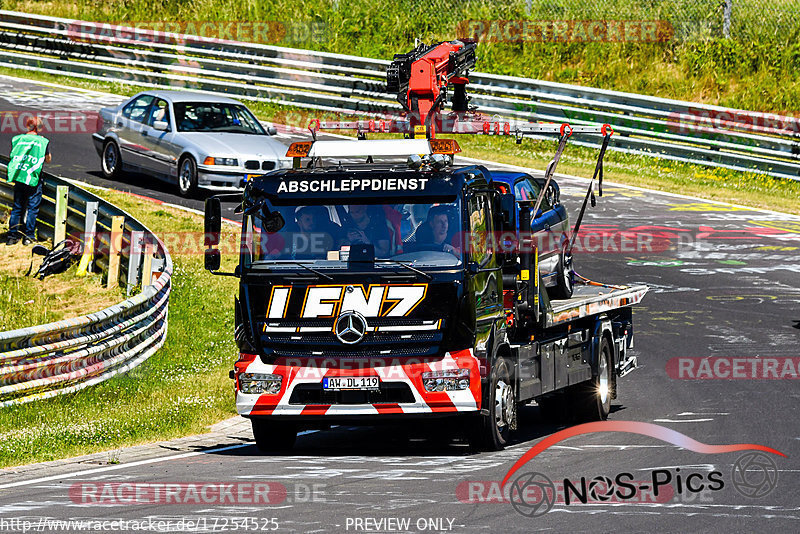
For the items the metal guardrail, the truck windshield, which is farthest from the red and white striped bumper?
the metal guardrail

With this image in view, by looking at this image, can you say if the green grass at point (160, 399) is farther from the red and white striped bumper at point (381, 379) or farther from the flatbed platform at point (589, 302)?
Result: the flatbed platform at point (589, 302)

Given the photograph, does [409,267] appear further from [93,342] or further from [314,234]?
[93,342]

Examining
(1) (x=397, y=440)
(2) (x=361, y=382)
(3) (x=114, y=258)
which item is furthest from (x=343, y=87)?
(2) (x=361, y=382)

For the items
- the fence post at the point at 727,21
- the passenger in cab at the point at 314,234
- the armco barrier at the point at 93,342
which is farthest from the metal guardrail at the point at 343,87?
the passenger in cab at the point at 314,234

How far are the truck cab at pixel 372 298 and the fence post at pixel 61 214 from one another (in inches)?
358

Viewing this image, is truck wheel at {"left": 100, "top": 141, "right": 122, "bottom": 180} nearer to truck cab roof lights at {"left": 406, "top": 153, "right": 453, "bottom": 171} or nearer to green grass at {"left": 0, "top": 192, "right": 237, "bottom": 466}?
green grass at {"left": 0, "top": 192, "right": 237, "bottom": 466}

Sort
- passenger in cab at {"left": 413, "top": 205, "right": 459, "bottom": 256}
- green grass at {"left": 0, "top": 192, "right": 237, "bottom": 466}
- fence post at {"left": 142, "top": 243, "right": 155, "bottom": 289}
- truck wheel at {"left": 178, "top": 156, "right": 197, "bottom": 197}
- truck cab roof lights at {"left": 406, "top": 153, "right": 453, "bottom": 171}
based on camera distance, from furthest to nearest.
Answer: truck wheel at {"left": 178, "top": 156, "right": 197, "bottom": 197}
fence post at {"left": 142, "top": 243, "right": 155, "bottom": 289}
green grass at {"left": 0, "top": 192, "right": 237, "bottom": 466}
truck cab roof lights at {"left": 406, "top": 153, "right": 453, "bottom": 171}
passenger in cab at {"left": 413, "top": 205, "right": 459, "bottom": 256}

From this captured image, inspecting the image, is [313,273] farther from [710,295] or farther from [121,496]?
[710,295]

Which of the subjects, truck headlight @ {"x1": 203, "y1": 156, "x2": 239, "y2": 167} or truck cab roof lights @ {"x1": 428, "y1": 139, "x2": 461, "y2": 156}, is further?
truck headlight @ {"x1": 203, "y1": 156, "x2": 239, "y2": 167}

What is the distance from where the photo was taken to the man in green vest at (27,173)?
1908 cm

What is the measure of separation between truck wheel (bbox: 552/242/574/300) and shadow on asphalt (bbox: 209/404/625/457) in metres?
1.37

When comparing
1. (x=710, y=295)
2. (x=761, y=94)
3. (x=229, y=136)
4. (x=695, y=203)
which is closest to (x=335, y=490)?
(x=710, y=295)

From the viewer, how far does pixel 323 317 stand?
34.3 feet

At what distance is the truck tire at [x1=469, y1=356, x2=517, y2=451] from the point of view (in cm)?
1071
